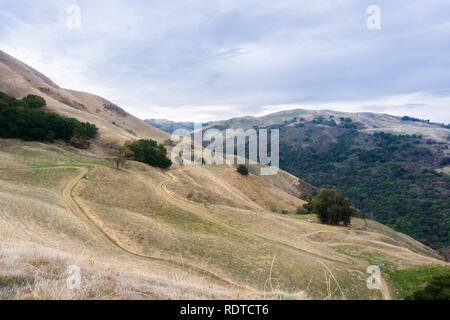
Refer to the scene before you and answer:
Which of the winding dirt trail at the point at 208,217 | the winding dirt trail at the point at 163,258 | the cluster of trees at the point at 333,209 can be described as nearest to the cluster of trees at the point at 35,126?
the winding dirt trail at the point at 163,258

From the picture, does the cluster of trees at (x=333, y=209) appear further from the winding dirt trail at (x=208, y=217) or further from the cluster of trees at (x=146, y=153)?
the cluster of trees at (x=146, y=153)

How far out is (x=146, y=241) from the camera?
1683 cm

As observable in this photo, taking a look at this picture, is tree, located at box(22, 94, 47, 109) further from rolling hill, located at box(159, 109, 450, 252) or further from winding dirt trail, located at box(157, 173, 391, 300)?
rolling hill, located at box(159, 109, 450, 252)

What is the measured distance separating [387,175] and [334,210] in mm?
90993

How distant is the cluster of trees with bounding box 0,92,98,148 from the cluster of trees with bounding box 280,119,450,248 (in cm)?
8718

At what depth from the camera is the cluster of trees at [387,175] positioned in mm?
72688

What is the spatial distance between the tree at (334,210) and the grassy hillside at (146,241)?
7.31 meters

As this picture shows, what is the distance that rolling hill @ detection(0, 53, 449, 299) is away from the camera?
6.00 m

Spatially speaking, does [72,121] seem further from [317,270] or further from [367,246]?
A: [367,246]

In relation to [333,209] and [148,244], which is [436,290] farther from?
[333,209]

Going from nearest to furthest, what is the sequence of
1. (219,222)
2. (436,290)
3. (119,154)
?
(436,290) < (219,222) < (119,154)

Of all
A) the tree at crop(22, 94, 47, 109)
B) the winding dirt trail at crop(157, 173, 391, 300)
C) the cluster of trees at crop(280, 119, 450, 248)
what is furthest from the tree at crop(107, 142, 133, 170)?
the cluster of trees at crop(280, 119, 450, 248)

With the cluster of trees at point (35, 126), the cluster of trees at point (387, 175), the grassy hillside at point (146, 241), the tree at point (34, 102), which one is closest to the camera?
the grassy hillside at point (146, 241)

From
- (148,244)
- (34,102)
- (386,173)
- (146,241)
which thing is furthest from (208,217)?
(386,173)
